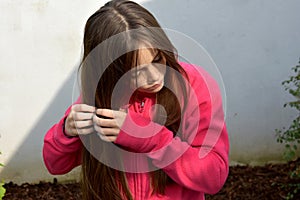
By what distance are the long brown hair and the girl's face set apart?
2 centimetres

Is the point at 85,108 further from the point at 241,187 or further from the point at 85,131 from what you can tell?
the point at 241,187

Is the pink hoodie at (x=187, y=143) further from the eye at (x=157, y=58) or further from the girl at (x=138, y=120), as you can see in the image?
the eye at (x=157, y=58)

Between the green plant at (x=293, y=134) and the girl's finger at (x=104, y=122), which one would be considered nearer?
the girl's finger at (x=104, y=122)

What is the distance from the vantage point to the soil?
4121 mm

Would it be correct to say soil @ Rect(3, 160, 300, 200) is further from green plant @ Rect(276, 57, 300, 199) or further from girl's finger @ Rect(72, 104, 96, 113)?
girl's finger @ Rect(72, 104, 96, 113)

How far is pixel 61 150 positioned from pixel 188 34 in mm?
2608

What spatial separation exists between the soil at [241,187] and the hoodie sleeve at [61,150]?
2402 mm

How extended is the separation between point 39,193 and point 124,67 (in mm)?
2899

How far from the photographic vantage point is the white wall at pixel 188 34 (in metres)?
4.09

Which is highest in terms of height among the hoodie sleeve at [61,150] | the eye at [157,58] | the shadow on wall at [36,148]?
the eye at [157,58]

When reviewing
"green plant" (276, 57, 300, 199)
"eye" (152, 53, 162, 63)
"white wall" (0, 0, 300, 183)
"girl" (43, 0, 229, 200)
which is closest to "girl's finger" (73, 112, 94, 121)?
"girl" (43, 0, 229, 200)

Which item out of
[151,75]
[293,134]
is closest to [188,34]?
[293,134]

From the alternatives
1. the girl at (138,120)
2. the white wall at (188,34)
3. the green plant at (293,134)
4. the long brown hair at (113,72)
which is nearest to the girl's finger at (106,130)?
the girl at (138,120)

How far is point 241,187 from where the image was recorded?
166 inches
